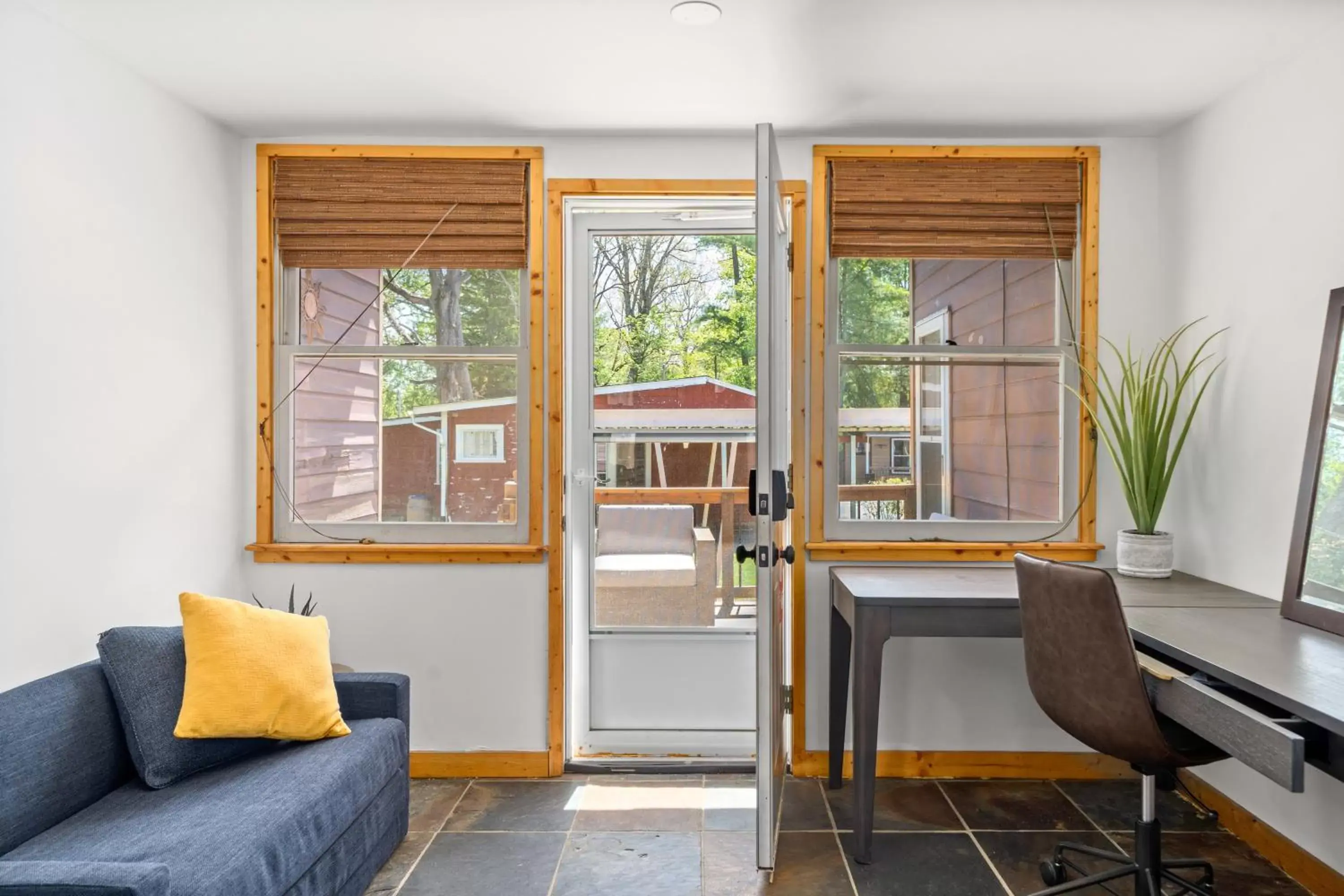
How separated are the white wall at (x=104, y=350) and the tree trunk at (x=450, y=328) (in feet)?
2.40

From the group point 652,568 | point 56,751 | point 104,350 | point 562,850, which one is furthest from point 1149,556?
point 104,350

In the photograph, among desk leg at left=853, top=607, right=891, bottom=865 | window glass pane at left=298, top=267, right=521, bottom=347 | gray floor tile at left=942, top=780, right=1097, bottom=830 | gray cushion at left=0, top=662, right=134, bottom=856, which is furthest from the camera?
window glass pane at left=298, top=267, right=521, bottom=347

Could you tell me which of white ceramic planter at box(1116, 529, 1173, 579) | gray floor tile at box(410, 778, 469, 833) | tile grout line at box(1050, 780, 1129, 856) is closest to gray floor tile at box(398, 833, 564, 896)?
gray floor tile at box(410, 778, 469, 833)

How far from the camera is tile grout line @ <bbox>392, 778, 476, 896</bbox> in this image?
2350 mm

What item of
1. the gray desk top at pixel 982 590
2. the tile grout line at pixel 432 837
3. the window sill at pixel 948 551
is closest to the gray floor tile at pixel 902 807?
the gray desk top at pixel 982 590

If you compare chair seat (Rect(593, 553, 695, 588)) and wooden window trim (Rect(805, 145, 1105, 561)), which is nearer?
wooden window trim (Rect(805, 145, 1105, 561))

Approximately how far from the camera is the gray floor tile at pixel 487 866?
232 cm

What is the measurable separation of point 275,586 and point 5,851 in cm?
142

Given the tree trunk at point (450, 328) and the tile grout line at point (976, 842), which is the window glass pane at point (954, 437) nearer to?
the tile grout line at point (976, 842)

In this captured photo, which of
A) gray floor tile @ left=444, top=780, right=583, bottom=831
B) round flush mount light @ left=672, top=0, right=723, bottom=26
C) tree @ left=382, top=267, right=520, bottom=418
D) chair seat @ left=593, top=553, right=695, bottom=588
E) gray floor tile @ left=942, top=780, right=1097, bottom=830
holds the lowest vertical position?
gray floor tile @ left=444, top=780, right=583, bottom=831

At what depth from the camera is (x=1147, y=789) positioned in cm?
215

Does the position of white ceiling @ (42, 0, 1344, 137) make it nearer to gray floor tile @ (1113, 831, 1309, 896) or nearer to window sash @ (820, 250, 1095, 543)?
window sash @ (820, 250, 1095, 543)

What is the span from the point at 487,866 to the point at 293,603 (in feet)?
4.14

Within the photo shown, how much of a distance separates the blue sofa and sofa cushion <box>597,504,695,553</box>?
1.22 m
